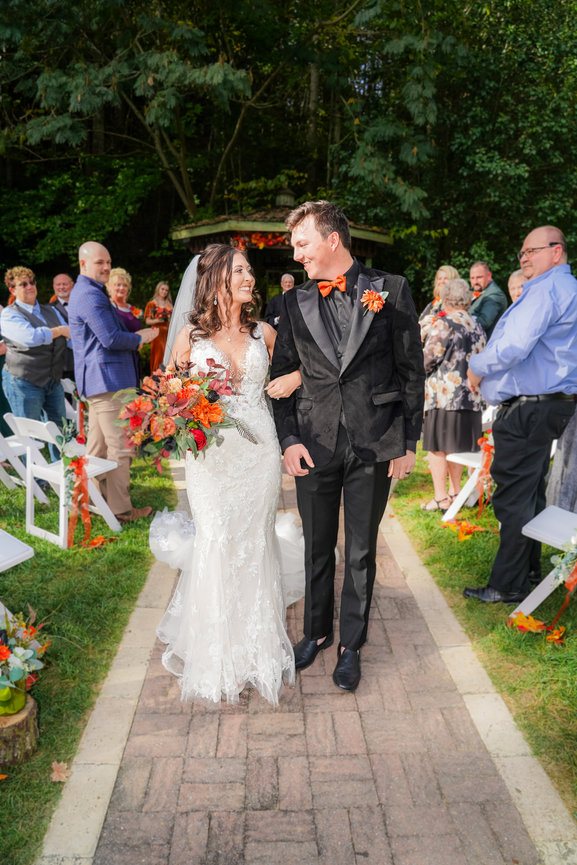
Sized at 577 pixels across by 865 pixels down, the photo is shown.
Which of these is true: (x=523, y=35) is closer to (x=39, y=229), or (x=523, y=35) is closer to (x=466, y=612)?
(x=39, y=229)

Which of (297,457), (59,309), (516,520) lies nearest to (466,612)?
(516,520)

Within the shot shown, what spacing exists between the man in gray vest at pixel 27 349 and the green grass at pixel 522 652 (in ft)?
12.9

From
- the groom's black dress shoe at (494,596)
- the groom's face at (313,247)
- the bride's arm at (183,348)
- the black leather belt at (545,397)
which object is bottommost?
the groom's black dress shoe at (494,596)

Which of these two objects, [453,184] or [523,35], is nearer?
[523,35]

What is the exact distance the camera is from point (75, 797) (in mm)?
2713

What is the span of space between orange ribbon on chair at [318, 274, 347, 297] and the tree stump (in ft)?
7.91

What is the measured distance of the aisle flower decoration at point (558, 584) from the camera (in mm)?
3486

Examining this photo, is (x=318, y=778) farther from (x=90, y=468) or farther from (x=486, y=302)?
(x=486, y=302)

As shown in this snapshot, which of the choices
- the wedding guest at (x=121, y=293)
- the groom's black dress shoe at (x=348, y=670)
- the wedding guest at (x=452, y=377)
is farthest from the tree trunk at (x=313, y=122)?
the groom's black dress shoe at (x=348, y=670)

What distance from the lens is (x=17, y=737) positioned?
9.32 ft

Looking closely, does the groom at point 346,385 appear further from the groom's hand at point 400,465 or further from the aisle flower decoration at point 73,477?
the aisle flower decoration at point 73,477

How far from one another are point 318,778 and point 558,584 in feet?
6.26

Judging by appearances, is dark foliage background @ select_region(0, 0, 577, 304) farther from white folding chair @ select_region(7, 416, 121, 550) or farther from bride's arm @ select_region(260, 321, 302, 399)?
bride's arm @ select_region(260, 321, 302, 399)

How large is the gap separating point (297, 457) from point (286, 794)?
151 centimetres
